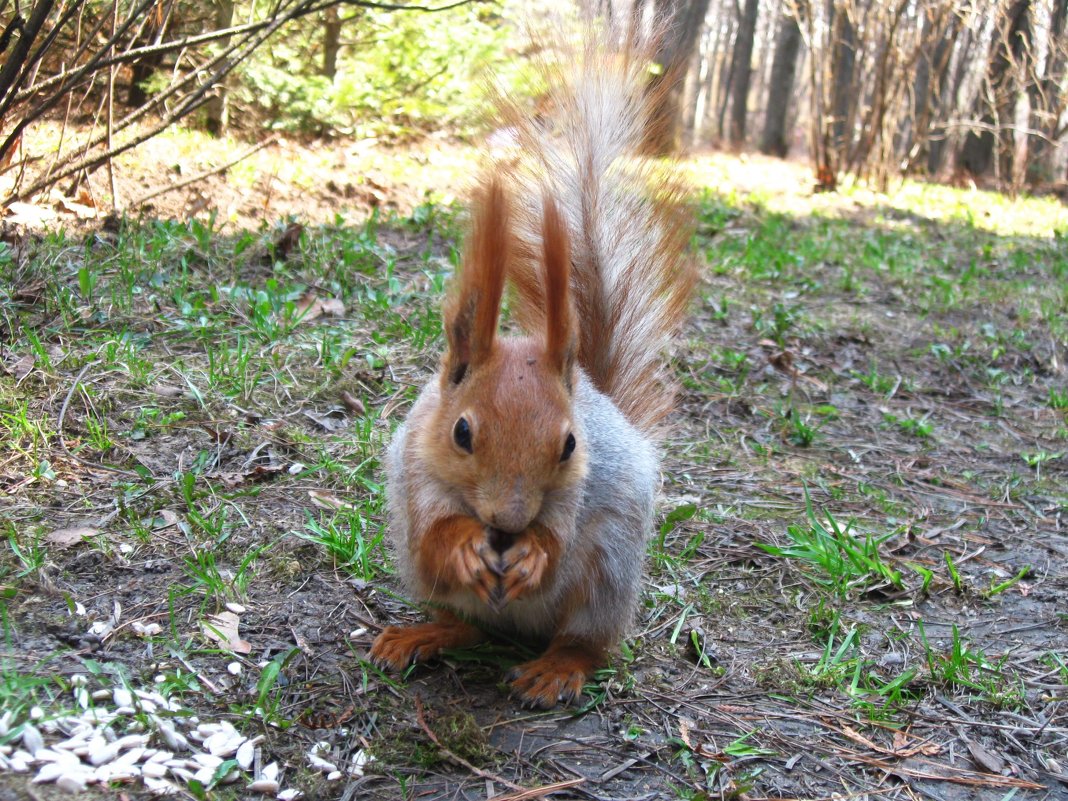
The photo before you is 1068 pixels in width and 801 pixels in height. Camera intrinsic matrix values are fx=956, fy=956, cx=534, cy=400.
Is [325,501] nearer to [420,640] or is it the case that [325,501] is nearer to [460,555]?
[420,640]

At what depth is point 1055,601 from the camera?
259 cm

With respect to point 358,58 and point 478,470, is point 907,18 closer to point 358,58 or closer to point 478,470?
point 358,58

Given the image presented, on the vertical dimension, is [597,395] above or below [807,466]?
above

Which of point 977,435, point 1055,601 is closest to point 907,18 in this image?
point 977,435

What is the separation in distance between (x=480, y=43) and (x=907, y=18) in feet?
13.3

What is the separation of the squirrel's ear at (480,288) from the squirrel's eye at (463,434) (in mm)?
171

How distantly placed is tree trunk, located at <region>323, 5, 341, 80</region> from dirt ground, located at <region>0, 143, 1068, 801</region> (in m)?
1.94

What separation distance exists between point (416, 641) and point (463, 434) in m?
0.57

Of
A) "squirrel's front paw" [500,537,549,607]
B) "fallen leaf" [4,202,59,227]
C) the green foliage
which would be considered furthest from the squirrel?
the green foliage

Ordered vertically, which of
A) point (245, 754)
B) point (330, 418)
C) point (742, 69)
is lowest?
point (245, 754)

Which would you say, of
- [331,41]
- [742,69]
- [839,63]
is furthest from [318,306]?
[742,69]

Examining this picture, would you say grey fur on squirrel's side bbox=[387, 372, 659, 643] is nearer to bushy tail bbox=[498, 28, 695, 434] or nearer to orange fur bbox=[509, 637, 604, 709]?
orange fur bbox=[509, 637, 604, 709]

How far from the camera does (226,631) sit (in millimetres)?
2023

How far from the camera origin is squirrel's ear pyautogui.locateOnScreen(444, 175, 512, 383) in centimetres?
177
